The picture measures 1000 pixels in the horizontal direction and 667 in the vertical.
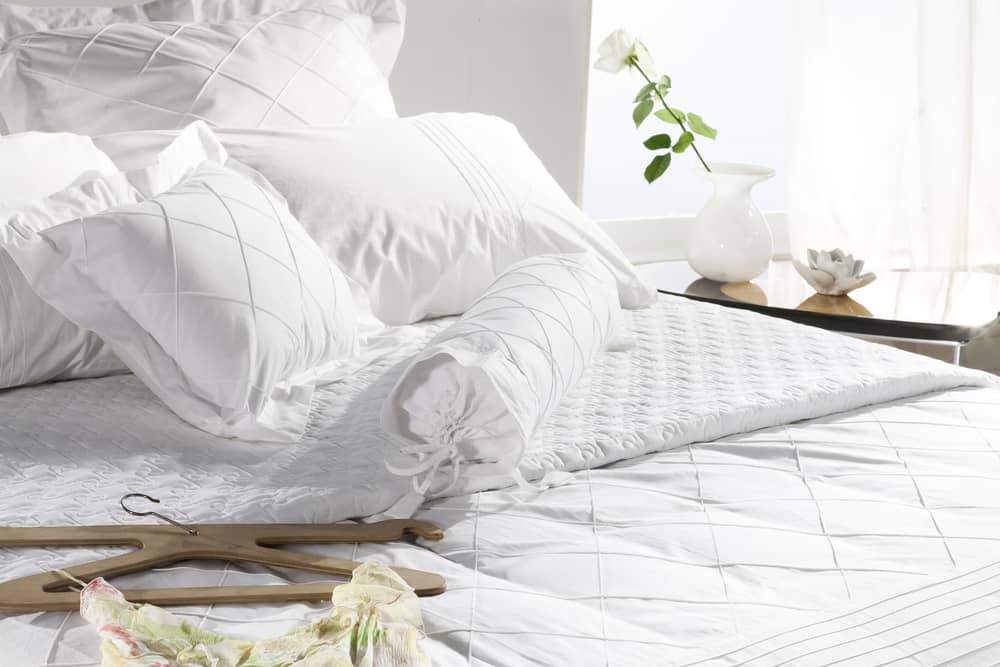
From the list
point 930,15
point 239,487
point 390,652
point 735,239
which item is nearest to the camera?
point 390,652

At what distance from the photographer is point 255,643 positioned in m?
0.71

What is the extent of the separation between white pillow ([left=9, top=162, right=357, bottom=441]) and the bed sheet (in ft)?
0.89

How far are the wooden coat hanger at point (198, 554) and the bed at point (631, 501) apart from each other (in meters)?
0.01

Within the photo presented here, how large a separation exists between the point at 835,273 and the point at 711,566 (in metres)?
1.50

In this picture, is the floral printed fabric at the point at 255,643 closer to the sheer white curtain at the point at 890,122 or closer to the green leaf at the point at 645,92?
the green leaf at the point at 645,92

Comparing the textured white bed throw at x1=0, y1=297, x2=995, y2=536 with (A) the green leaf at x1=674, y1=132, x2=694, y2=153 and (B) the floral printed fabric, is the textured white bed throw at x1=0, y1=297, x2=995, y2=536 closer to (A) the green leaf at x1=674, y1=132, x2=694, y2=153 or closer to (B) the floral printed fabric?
(B) the floral printed fabric

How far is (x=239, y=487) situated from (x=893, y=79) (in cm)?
239

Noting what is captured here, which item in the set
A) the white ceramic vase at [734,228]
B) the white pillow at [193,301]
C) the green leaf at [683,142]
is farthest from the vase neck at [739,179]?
the white pillow at [193,301]

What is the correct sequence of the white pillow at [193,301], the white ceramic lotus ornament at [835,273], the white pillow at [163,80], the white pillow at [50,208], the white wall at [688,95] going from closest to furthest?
1. the white pillow at [193,301]
2. the white pillow at [50,208]
3. the white pillow at [163,80]
4. the white ceramic lotus ornament at [835,273]
5. the white wall at [688,95]

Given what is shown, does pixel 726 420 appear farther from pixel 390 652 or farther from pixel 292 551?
pixel 390 652

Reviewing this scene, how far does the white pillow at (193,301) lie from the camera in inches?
45.7

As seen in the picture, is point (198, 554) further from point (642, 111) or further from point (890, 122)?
point (890, 122)

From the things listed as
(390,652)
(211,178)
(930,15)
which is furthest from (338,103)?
(930,15)

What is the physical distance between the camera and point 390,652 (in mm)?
685
